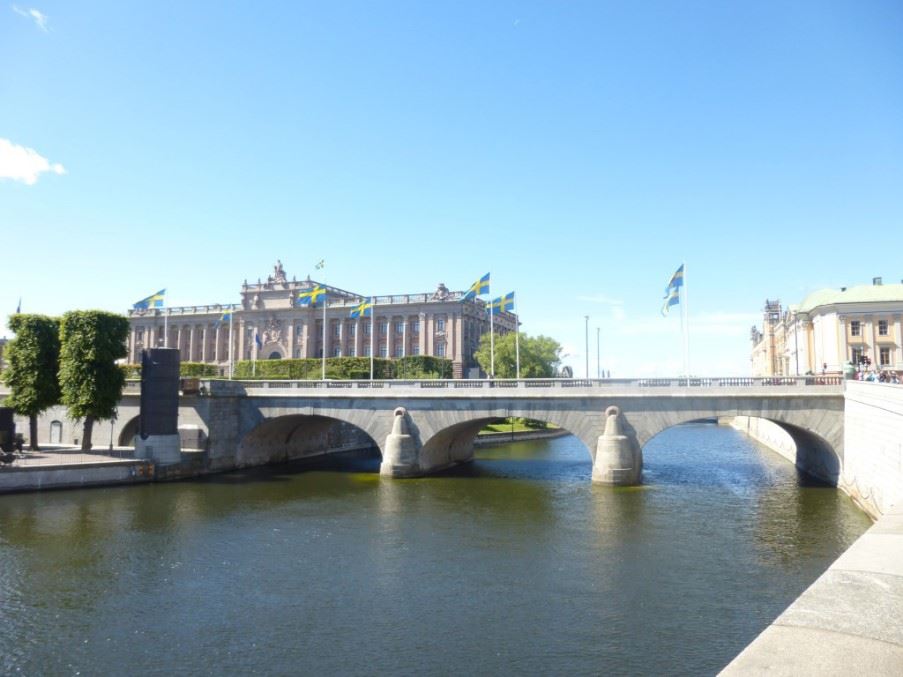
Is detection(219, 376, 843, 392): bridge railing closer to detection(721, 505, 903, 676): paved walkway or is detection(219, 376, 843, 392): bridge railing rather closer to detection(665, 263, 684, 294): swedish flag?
detection(665, 263, 684, 294): swedish flag

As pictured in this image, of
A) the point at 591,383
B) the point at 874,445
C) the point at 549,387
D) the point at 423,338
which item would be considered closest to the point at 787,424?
the point at 874,445

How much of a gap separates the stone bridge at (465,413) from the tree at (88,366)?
570 cm

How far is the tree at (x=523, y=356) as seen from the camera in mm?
101562

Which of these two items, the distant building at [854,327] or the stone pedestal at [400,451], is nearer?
the stone pedestal at [400,451]

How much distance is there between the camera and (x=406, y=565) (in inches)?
1087

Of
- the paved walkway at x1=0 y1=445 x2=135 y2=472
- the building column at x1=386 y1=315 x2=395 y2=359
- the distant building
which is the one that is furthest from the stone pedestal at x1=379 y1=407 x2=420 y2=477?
the building column at x1=386 y1=315 x2=395 y2=359

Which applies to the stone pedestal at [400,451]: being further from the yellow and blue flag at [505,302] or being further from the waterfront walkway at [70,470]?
the waterfront walkway at [70,470]

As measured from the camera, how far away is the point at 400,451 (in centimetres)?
5084

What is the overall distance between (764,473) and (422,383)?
29265 mm

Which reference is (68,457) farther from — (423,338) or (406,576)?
(423,338)

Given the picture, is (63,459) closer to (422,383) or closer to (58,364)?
(58,364)

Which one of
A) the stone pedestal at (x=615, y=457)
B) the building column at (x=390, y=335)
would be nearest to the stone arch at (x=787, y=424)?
the stone pedestal at (x=615, y=457)

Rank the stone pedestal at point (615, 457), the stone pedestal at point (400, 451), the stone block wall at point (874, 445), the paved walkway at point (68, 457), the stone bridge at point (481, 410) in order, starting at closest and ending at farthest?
1. the stone block wall at point (874, 445)
2. the stone bridge at point (481, 410)
3. the stone pedestal at point (615, 457)
4. the paved walkway at point (68, 457)
5. the stone pedestal at point (400, 451)

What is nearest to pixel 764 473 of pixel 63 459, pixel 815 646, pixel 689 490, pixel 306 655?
pixel 689 490
